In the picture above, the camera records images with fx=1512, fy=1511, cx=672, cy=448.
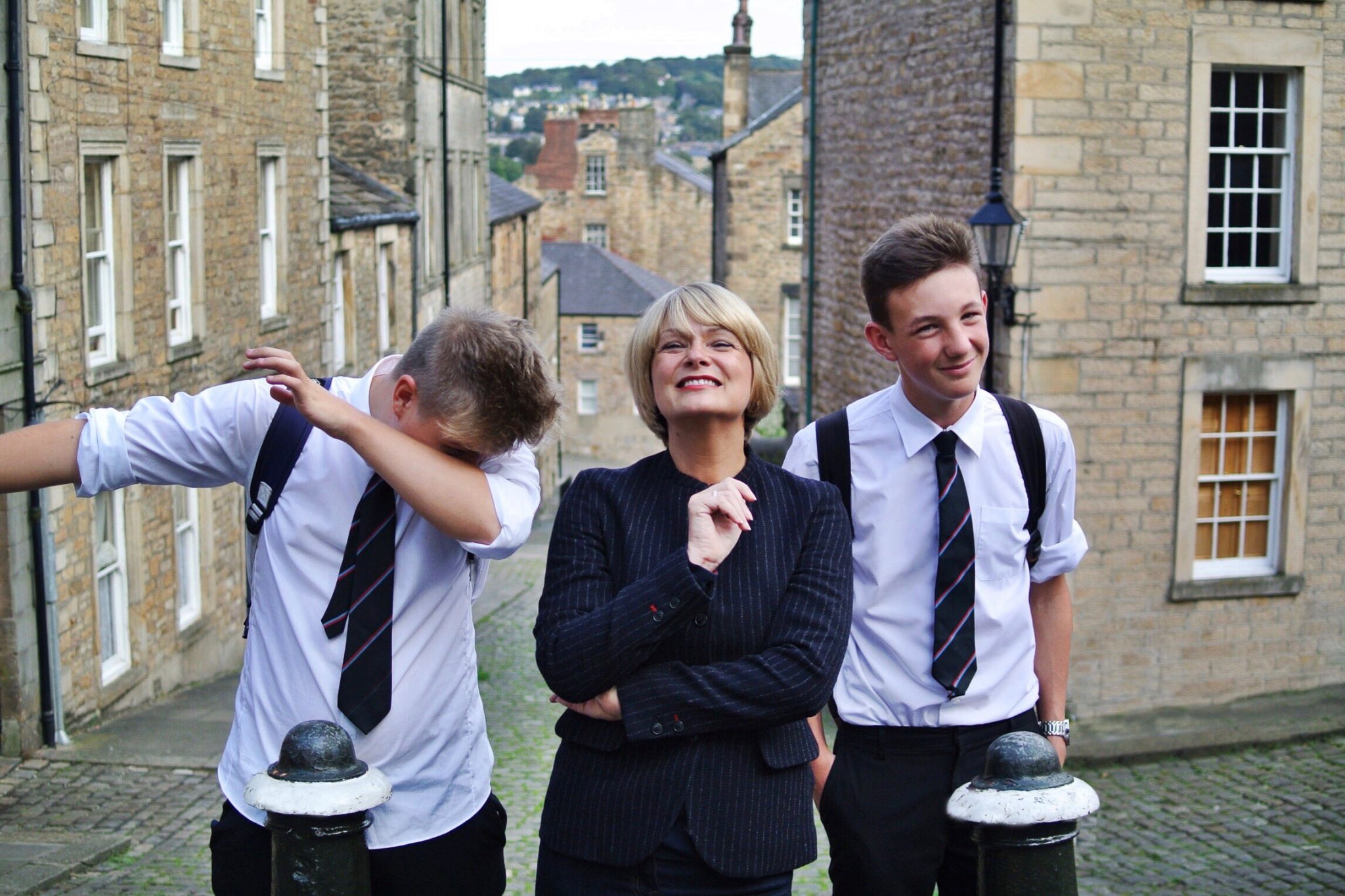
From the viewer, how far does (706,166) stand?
9462 cm

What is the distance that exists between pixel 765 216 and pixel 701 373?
126 ft

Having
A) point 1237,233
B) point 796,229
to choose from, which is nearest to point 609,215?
point 796,229

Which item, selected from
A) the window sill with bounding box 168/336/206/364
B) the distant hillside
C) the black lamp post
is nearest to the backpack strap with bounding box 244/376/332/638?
the black lamp post

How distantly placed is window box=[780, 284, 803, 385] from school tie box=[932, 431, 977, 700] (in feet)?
126

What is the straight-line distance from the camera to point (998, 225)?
11750 millimetres

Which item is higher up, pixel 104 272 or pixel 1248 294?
pixel 104 272

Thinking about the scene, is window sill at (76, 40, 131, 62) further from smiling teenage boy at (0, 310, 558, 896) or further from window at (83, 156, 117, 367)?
smiling teenage boy at (0, 310, 558, 896)

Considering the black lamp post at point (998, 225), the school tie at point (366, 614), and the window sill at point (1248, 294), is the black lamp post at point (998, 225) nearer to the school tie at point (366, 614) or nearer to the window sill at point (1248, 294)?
the window sill at point (1248, 294)

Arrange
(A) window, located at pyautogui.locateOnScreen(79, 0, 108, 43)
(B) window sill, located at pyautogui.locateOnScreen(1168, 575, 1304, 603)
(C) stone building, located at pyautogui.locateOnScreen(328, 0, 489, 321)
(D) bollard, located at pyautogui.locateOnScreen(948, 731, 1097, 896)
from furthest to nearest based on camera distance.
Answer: (C) stone building, located at pyautogui.locateOnScreen(328, 0, 489, 321), (B) window sill, located at pyautogui.locateOnScreen(1168, 575, 1304, 603), (A) window, located at pyautogui.locateOnScreen(79, 0, 108, 43), (D) bollard, located at pyautogui.locateOnScreen(948, 731, 1097, 896)

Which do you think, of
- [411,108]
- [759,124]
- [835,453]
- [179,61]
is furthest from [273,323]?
[759,124]

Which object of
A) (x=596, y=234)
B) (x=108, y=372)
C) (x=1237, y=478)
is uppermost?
(x=596, y=234)

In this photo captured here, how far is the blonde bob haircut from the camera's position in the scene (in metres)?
3.12

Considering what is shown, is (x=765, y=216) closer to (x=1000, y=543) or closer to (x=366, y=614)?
(x=1000, y=543)

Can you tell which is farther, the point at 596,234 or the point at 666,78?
the point at 666,78
